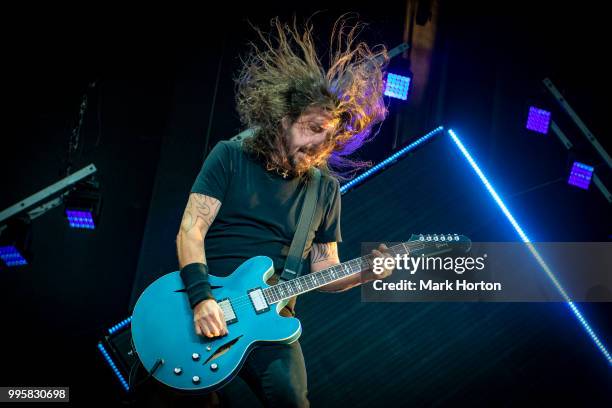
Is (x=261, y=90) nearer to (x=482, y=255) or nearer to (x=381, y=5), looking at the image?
(x=482, y=255)

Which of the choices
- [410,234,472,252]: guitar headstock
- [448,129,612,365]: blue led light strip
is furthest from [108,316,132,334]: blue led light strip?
[448,129,612,365]: blue led light strip

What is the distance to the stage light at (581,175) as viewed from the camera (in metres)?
5.56

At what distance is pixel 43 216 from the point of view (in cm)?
521

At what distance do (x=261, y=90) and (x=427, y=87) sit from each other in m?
2.94

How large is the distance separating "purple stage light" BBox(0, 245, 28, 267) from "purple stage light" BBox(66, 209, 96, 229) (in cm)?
44

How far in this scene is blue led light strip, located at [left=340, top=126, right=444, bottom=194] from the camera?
4.10 metres

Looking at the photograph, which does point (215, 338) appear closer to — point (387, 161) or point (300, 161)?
point (300, 161)

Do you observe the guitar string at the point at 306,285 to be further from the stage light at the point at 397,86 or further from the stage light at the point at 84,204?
the stage light at the point at 84,204

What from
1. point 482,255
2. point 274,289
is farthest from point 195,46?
point 274,289

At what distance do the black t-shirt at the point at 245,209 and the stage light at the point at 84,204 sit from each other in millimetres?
2281

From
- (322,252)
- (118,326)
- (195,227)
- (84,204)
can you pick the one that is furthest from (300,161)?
(84,204)

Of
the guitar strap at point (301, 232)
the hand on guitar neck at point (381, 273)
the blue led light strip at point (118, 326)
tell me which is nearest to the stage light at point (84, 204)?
the blue led light strip at point (118, 326)

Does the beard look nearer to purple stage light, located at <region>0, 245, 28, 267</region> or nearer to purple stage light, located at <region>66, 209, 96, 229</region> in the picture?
purple stage light, located at <region>66, 209, 96, 229</region>

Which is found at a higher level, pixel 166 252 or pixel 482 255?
pixel 482 255
